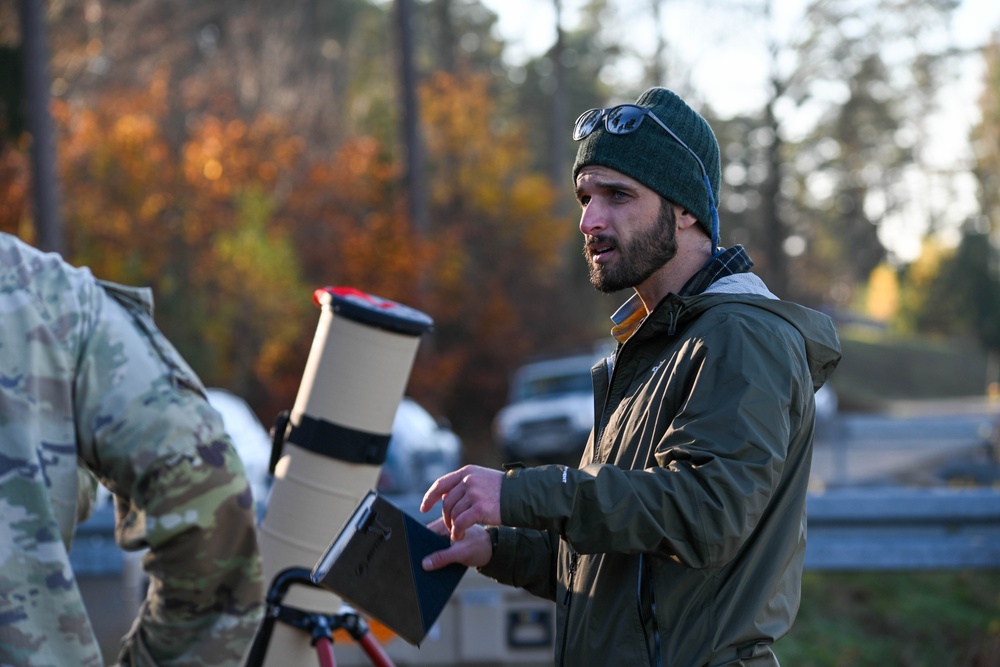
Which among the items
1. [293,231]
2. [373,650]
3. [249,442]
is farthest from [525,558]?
[293,231]

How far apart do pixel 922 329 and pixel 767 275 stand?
18939mm

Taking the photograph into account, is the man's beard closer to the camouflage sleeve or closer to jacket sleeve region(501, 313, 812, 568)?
jacket sleeve region(501, 313, 812, 568)

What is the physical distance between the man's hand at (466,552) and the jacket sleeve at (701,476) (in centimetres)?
50

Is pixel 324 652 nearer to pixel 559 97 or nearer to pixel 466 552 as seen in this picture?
pixel 466 552

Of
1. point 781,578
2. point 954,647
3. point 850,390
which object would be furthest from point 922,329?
point 781,578

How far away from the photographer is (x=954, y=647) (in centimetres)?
734

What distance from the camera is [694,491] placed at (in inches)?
87.7

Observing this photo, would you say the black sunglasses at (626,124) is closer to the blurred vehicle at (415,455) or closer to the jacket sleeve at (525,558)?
the jacket sleeve at (525,558)

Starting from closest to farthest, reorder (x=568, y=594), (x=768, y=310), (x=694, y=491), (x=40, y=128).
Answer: (x=694, y=491), (x=768, y=310), (x=568, y=594), (x=40, y=128)

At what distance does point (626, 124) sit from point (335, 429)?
1.21m

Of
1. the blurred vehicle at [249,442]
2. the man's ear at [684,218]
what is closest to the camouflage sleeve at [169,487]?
the man's ear at [684,218]

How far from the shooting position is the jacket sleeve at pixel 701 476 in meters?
2.23

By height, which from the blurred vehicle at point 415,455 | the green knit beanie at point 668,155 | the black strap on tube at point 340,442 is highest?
the green knit beanie at point 668,155

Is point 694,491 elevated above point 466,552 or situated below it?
above
